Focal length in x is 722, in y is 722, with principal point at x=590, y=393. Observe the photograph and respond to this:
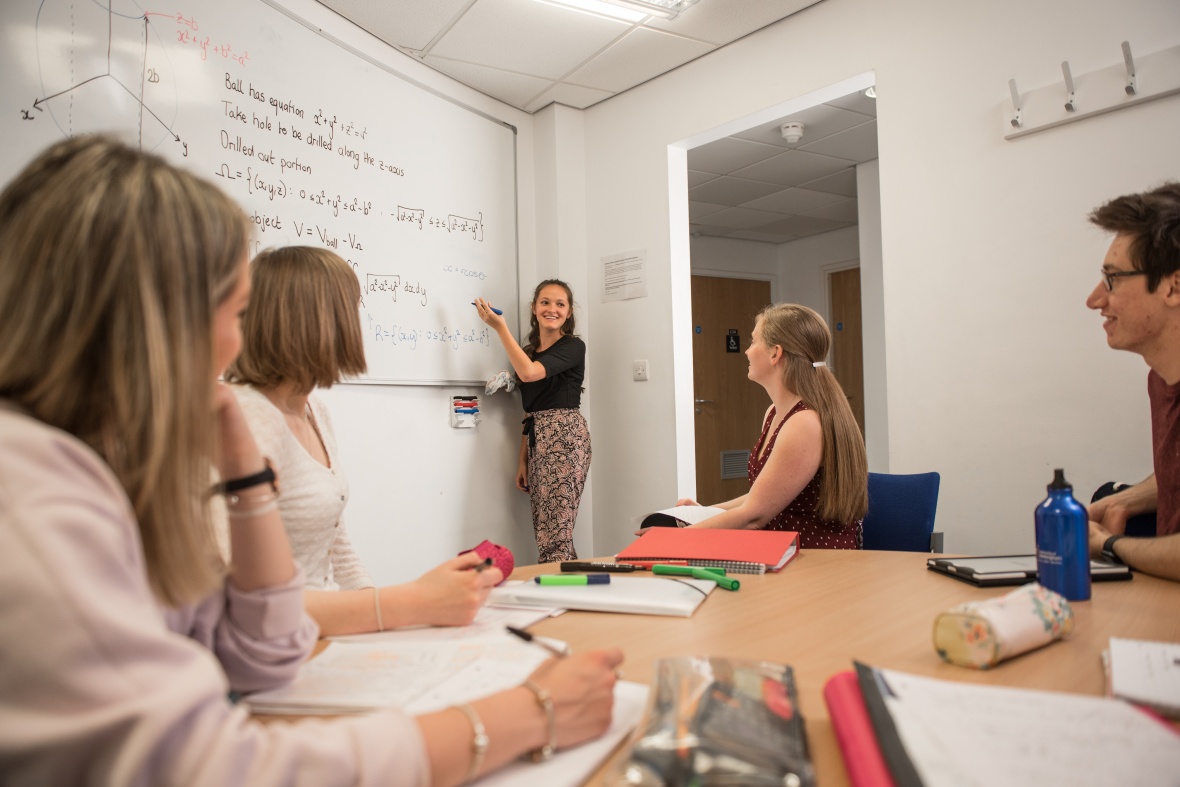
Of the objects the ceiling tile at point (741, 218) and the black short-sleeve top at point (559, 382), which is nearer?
the black short-sleeve top at point (559, 382)

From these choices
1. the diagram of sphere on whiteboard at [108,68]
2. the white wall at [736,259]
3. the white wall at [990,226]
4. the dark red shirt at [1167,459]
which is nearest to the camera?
the dark red shirt at [1167,459]

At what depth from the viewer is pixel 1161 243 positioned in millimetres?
1521

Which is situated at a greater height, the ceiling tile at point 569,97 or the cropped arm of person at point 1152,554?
the ceiling tile at point 569,97

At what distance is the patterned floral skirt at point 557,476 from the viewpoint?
3.53 m

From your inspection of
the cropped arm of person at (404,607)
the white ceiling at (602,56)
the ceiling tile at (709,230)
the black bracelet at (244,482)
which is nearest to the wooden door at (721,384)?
the ceiling tile at (709,230)

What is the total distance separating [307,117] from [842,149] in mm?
3155

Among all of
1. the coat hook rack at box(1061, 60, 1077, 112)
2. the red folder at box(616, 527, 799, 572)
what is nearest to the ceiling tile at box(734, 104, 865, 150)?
the coat hook rack at box(1061, 60, 1077, 112)

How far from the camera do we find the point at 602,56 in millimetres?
3438

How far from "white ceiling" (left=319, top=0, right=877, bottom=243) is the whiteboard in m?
0.20

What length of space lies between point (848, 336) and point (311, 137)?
4.81m

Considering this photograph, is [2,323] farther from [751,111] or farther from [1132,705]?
[751,111]

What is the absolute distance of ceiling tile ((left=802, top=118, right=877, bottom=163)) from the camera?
4.16m

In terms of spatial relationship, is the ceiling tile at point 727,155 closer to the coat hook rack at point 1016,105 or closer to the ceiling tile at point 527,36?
the ceiling tile at point 527,36

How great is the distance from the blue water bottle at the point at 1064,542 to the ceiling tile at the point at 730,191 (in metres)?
4.20
